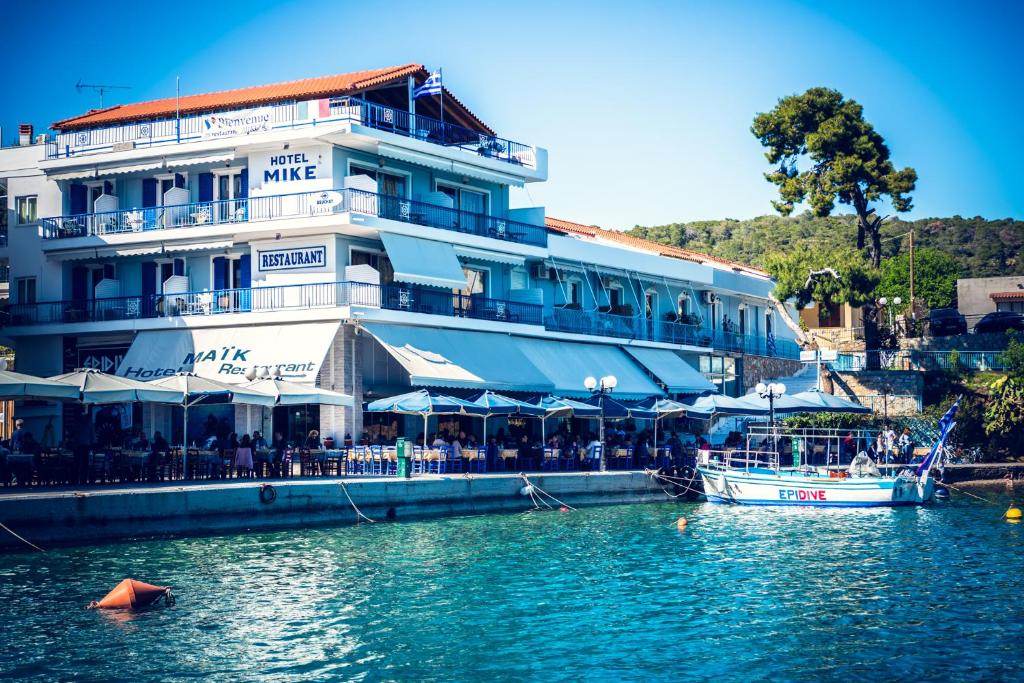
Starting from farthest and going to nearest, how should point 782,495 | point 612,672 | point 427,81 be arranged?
point 427,81, point 782,495, point 612,672

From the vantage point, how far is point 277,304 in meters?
42.9

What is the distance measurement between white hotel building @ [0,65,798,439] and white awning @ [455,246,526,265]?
0.08 metres

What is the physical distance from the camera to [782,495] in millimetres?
40250

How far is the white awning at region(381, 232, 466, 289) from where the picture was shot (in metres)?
42.7

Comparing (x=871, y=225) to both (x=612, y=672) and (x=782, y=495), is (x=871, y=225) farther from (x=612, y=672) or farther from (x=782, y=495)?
(x=612, y=672)

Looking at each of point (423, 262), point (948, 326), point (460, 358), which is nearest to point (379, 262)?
point (423, 262)

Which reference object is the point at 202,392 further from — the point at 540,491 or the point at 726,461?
the point at 726,461

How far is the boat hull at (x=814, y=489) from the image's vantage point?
39.6 m

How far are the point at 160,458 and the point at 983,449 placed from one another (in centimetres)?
3397

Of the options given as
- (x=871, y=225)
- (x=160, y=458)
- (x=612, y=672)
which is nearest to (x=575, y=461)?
(x=160, y=458)

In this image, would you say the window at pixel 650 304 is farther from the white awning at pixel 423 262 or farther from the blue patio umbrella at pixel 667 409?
the white awning at pixel 423 262

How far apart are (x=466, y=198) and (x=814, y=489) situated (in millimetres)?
17531

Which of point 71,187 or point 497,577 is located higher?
point 71,187

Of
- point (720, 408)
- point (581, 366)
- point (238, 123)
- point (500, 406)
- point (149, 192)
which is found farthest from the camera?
point (581, 366)
